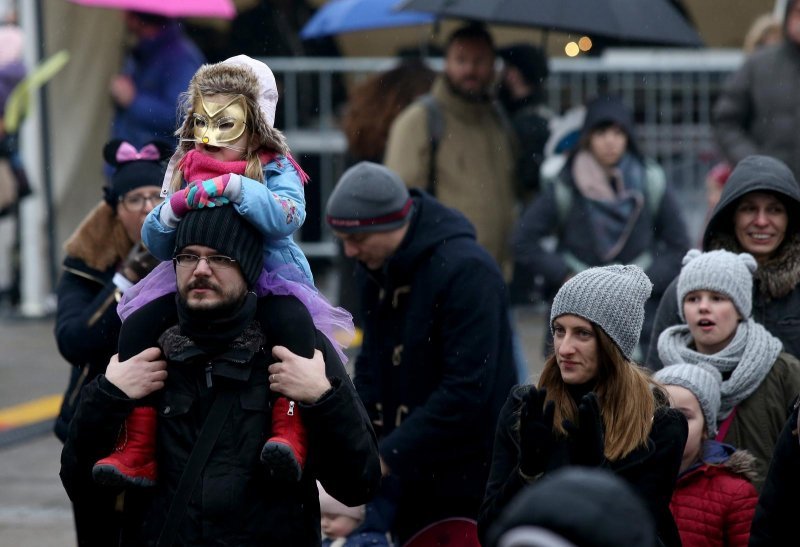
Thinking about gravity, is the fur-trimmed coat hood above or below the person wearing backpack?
below

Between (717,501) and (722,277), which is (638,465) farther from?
(722,277)

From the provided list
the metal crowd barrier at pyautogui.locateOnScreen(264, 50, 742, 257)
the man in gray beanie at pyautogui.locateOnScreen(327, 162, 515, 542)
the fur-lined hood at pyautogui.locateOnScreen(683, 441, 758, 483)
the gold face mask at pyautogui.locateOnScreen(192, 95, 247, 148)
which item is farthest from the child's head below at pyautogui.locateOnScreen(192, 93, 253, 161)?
the metal crowd barrier at pyautogui.locateOnScreen(264, 50, 742, 257)

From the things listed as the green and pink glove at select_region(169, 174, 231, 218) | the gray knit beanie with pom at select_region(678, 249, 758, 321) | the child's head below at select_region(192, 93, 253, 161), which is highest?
the child's head below at select_region(192, 93, 253, 161)

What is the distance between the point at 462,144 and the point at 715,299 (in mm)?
3564

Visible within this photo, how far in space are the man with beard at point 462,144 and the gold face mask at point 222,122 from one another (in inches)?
169

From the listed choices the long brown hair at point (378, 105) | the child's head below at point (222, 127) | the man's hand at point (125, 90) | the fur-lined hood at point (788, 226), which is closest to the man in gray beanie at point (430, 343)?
the fur-lined hood at point (788, 226)

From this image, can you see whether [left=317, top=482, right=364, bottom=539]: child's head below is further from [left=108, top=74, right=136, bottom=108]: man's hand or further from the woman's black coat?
[left=108, top=74, right=136, bottom=108]: man's hand

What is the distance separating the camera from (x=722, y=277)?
564 cm

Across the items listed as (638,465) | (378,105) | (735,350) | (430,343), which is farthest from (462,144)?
(638,465)

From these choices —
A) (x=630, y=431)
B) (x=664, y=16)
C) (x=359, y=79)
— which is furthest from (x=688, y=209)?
(x=630, y=431)

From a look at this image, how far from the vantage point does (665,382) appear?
5254 millimetres

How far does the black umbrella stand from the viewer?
30.3ft

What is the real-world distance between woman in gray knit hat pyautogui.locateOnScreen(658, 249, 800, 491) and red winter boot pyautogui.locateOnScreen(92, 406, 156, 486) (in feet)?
6.83

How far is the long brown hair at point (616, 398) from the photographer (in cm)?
441
